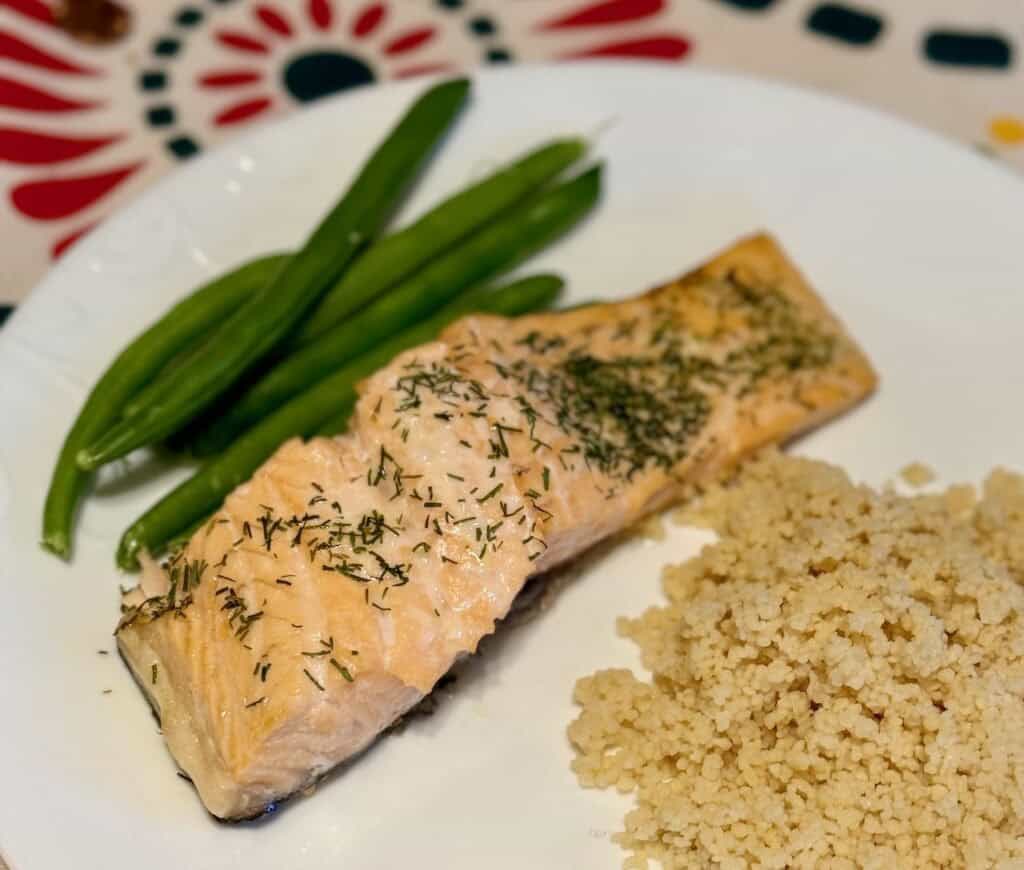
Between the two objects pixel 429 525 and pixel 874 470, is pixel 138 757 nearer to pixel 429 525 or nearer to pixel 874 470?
pixel 429 525

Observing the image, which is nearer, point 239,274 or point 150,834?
point 150,834

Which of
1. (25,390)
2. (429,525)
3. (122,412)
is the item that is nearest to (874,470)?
(429,525)

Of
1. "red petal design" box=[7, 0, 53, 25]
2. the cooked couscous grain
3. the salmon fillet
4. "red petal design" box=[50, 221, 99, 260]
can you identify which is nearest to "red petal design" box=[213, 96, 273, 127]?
"red petal design" box=[50, 221, 99, 260]

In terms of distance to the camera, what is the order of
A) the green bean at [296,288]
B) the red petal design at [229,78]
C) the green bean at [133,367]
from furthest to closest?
the red petal design at [229,78] → the green bean at [296,288] → the green bean at [133,367]

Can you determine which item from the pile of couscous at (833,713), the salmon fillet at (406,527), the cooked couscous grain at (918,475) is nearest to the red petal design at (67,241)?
the salmon fillet at (406,527)

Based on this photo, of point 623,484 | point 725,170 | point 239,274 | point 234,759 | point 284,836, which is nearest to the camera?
point 234,759

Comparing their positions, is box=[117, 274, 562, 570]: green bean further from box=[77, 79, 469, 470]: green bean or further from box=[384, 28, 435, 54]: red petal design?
box=[384, 28, 435, 54]: red petal design

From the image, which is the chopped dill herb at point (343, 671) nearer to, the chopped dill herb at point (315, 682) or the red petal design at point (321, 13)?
the chopped dill herb at point (315, 682)
